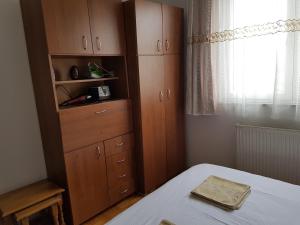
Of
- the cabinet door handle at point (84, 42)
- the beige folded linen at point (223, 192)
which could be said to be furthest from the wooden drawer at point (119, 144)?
the beige folded linen at point (223, 192)

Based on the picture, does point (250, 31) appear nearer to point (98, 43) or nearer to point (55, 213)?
point (98, 43)

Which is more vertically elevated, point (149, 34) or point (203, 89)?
point (149, 34)

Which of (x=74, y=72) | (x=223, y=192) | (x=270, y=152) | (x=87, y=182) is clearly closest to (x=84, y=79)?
(x=74, y=72)

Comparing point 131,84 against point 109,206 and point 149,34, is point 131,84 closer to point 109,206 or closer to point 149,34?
point 149,34

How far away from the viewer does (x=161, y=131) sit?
8.90 ft

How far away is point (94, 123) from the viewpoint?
2.18m

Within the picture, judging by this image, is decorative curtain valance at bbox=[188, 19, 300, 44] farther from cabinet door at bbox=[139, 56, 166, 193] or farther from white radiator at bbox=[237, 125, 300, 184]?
white radiator at bbox=[237, 125, 300, 184]

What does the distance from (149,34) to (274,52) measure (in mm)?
1218

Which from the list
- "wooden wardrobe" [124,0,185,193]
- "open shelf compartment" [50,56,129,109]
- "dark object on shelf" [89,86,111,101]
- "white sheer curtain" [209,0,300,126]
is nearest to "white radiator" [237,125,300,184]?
"white sheer curtain" [209,0,300,126]

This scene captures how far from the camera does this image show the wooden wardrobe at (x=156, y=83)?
92.6 inches

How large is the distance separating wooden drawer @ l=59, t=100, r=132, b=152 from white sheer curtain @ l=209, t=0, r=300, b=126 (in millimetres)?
1083

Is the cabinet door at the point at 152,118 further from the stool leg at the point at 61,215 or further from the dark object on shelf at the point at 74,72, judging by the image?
the stool leg at the point at 61,215

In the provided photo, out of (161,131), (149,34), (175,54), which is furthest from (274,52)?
(161,131)

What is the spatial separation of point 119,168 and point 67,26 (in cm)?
146
